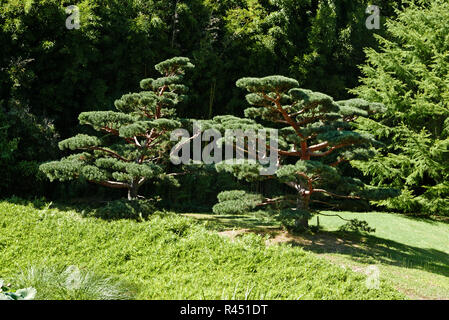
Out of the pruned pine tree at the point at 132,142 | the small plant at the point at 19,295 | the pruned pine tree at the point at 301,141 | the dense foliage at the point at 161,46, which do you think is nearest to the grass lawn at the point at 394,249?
the pruned pine tree at the point at 301,141

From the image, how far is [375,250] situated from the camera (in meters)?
5.43

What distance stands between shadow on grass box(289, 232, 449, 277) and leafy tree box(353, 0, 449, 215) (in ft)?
10.8

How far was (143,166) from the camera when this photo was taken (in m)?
5.64

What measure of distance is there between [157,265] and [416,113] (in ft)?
30.5

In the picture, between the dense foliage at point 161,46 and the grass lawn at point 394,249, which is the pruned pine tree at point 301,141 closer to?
the grass lawn at point 394,249

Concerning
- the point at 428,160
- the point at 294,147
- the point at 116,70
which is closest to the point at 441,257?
the point at 294,147

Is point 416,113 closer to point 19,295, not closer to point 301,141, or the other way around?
point 301,141

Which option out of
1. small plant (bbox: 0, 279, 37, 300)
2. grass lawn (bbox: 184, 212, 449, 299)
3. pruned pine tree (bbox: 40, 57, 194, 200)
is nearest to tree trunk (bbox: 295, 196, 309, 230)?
grass lawn (bbox: 184, 212, 449, 299)

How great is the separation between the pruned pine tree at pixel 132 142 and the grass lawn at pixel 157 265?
1344mm

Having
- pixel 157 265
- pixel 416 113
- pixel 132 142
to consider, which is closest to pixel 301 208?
pixel 157 265

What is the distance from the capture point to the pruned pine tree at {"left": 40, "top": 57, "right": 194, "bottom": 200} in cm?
559

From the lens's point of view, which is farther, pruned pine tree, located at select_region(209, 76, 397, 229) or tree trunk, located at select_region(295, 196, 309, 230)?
tree trunk, located at select_region(295, 196, 309, 230)

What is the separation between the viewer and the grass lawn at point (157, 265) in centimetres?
271

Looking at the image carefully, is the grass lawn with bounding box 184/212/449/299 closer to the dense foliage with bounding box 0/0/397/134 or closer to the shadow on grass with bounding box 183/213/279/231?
the shadow on grass with bounding box 183/213/279/231
